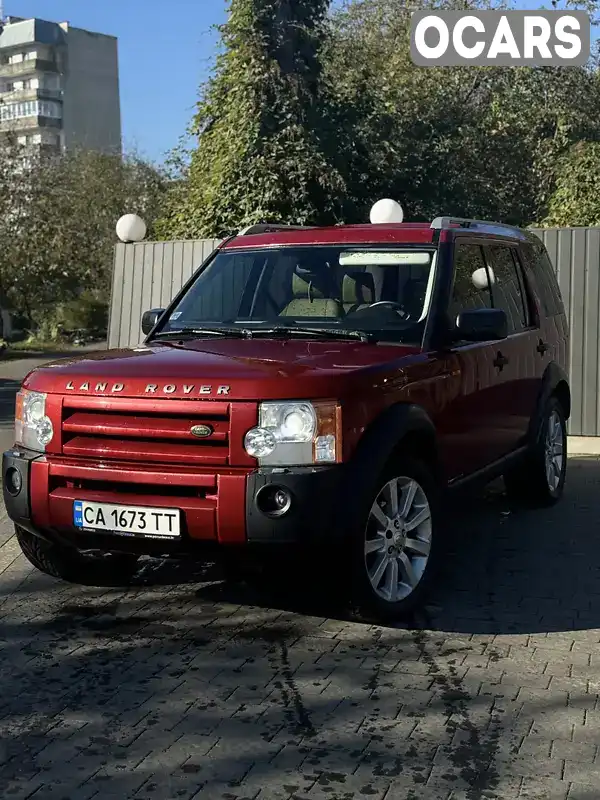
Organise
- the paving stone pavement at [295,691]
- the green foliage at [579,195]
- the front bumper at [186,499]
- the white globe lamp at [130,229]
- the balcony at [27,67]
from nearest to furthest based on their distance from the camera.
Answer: the paving stone pavement at [295,691], the front bumper at [186,499], the white globe lamp at [130,229], the green foliage at [579,195], the balcony at [27,67]

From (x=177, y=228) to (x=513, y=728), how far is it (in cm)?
1428

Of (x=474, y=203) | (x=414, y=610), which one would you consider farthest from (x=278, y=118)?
(x=414, y=610)

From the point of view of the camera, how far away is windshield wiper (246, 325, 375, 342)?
538cm

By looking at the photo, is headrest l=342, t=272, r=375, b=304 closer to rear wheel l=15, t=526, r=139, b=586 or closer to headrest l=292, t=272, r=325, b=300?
headrest l=292, t=272, r=325, b=300

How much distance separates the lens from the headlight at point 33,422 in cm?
493

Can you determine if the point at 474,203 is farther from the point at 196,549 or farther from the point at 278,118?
the point at 196,549

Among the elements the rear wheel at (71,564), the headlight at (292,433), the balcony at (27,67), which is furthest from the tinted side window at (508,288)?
the balcony at (27,67)

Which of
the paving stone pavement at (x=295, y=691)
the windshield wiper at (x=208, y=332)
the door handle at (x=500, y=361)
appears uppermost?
the windshield wiper at (x=208, y=332)

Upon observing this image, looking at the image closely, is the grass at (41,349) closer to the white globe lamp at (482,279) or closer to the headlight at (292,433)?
the white globe lamp at (482,279)

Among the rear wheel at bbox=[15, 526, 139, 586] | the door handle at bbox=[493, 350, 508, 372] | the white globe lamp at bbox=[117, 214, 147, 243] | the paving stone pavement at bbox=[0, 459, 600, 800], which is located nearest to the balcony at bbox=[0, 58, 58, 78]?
the white globe lamp at bbox=[117, 214, 147, 243]

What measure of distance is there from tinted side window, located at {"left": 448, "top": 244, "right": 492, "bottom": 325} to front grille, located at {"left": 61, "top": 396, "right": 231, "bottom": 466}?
1767mm

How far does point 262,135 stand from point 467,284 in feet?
34.9

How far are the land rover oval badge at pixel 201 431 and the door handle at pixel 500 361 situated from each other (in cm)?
232

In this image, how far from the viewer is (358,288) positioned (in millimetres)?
5730
